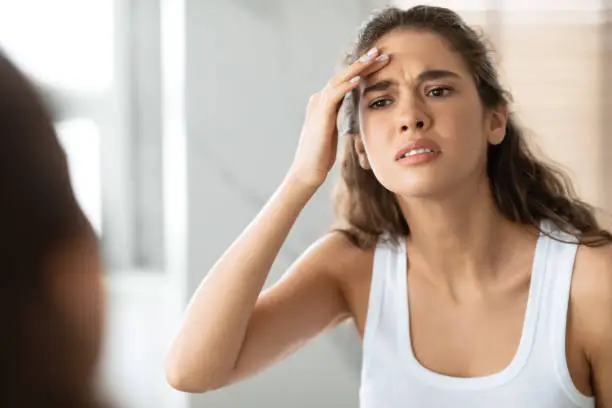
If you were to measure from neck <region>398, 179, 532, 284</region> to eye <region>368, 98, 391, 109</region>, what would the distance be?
142 millimetres

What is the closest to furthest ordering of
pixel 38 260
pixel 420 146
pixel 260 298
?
1. pixel 38 260
2. pixel 420 146
3. pixel 260 298

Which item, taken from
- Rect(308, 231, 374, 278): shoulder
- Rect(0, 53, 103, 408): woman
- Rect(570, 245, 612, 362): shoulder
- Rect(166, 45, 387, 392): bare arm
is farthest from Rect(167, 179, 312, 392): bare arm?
Rect(0, 53, 103, 408): woman

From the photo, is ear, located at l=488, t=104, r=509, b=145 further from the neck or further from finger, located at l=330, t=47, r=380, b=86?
finger, located at l=330, t=47, r=380, b=86

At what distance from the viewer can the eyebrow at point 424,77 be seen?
98cm

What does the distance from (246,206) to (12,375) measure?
1.19 m

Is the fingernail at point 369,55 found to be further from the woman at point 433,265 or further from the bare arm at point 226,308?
the bare arm at point 226,308

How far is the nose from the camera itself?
95 cm

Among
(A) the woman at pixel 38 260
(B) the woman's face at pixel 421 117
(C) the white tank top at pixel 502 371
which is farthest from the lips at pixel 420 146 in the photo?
(A) the woman at pixel 38 260

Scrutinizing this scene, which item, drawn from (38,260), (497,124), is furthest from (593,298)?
(38,260)

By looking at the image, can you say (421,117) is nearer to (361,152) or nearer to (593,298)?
(361,152)

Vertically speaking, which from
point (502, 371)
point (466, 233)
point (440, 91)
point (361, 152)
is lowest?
point (502, 371)

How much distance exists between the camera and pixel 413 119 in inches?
37.5

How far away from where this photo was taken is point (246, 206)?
144 cm

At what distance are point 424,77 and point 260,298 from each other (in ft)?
1.26
